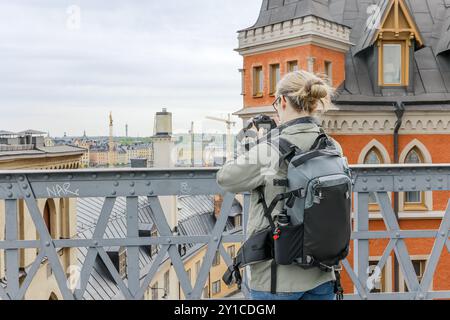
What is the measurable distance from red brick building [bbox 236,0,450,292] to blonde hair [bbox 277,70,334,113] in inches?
512

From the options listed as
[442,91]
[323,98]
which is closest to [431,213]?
[442,91]

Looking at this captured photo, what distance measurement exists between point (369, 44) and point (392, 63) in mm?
1046

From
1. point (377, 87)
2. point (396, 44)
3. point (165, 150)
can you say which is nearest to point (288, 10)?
point (396, 44)

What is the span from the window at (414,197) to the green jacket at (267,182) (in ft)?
47.8

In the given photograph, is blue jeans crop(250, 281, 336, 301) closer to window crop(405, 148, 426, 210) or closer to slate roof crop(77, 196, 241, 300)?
slate roof crop(77, 196, 241, 300)

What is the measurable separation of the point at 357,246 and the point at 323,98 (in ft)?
6.00

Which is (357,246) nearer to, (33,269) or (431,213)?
(33,269)

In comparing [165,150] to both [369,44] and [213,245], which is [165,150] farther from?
[213,245]

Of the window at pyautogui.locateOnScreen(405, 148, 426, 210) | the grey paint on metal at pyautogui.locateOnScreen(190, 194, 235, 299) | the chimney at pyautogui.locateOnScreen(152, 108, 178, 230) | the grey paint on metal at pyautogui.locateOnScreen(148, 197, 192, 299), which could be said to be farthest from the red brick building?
the chimney at pyautogui.locateOnScreen(152, 108, 178, 230)

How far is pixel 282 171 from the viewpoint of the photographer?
9.64 ft

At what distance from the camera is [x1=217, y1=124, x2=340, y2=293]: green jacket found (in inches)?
114

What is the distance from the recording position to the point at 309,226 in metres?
2.80

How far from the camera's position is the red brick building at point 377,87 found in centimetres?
1619

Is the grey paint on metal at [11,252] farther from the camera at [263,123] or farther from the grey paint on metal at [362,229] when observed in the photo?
the grey paint on metal at [362,229]
